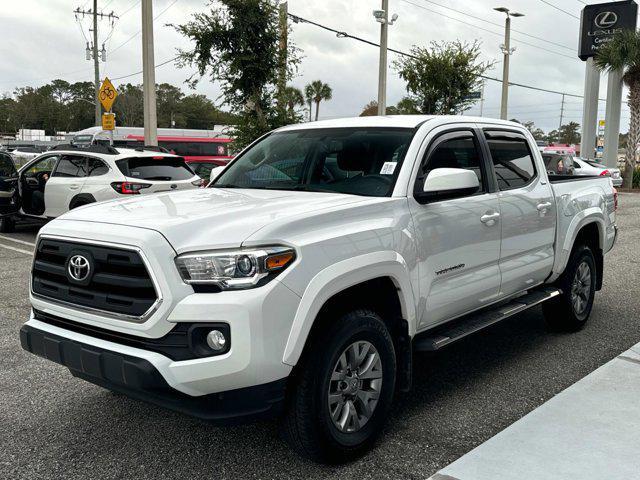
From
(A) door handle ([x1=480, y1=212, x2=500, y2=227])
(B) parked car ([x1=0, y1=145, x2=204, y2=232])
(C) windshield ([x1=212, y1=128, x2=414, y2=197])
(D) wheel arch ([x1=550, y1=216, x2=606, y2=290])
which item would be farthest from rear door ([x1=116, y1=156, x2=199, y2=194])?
(A) door handle ([x1=480, y1=212, x2=500, y2=227])

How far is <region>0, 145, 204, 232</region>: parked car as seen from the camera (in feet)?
35.9

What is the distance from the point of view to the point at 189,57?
52.9 ft

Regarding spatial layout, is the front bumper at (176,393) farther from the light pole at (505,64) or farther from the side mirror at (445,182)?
the light pole at (505,64)

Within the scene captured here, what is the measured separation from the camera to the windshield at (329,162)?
13.4 feet

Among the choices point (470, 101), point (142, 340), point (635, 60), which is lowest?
point (142, 340)

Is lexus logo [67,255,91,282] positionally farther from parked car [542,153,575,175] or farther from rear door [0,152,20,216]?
parked car [542,153,575,175]

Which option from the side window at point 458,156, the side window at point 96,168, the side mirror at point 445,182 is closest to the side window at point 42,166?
the side window at point 96,168

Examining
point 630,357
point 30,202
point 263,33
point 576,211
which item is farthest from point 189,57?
point 630,357

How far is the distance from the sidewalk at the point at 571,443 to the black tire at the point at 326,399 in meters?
0.48

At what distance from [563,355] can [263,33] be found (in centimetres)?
1264

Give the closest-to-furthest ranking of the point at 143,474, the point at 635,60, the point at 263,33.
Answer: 1. the point at 143,474
2. the point at 263,33
3. the point at 635,60

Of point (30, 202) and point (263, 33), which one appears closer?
point (30, 202)

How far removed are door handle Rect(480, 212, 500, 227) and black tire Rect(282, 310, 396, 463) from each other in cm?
128

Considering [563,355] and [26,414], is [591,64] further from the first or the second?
[26,414]
